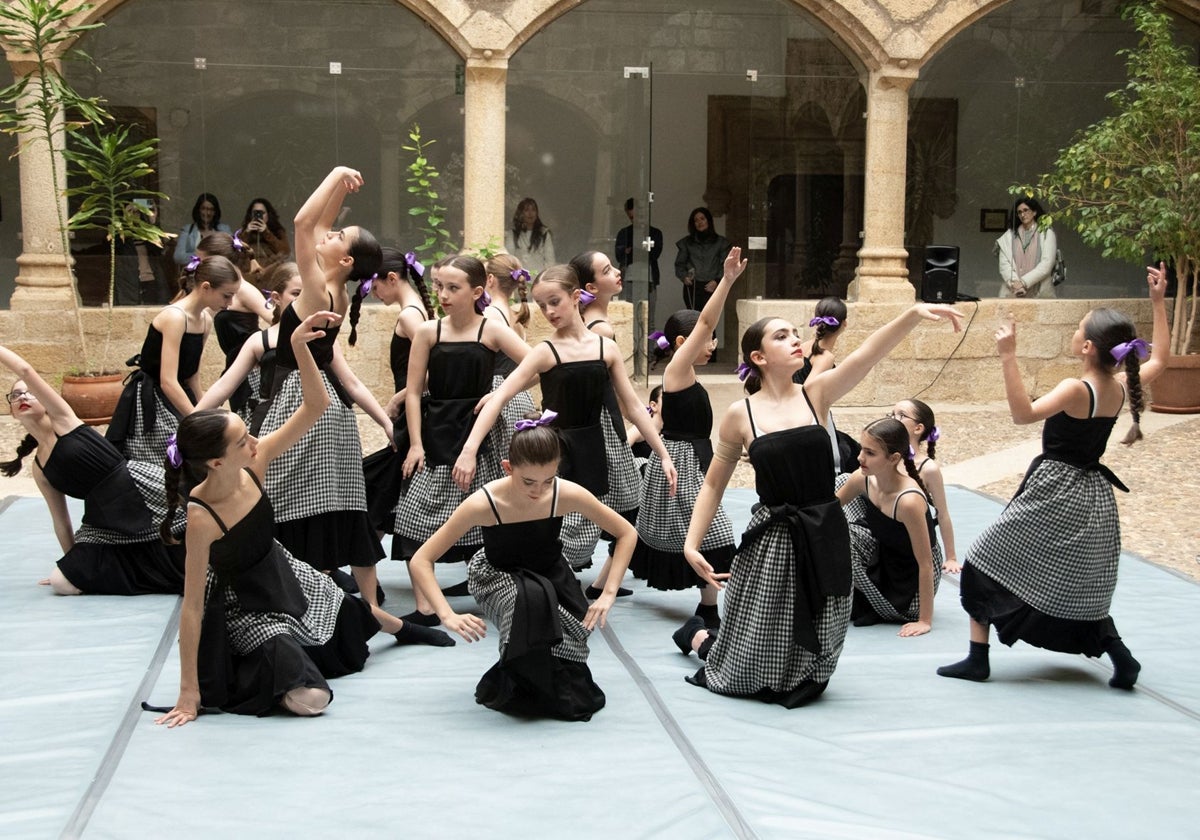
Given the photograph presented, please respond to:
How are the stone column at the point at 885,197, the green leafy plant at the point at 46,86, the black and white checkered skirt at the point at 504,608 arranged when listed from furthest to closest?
the stone column at the point at 885,197
the green leafy plant at the point at 46,86
the black and white checkered skirt at the point at 504,608

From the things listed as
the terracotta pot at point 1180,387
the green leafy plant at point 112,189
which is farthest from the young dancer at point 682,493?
the terracotta pot at point 1180,387

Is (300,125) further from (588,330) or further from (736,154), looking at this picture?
(588,330)

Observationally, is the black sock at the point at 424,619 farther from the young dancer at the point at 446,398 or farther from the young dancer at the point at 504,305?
the young dancer at the point at 504,305

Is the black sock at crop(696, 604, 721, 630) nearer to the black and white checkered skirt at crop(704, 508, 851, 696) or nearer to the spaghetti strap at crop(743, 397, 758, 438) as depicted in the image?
the black and white checkered skirt at crop(704, 508, 851, 696)

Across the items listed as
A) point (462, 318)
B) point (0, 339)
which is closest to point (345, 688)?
point (462, 318)

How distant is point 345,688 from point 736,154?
8.84 metres

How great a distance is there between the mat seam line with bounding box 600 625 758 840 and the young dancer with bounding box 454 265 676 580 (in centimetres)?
64

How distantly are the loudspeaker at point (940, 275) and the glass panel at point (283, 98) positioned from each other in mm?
Result: 3962

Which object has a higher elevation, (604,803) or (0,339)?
(0,339)

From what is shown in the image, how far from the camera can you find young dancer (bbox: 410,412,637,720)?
170 inches

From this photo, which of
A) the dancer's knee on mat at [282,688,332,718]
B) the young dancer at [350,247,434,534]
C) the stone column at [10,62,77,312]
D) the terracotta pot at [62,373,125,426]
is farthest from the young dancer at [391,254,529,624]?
the stone column at [10,62,77,312]

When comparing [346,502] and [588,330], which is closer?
[346,502]

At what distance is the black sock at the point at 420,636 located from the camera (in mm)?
5164

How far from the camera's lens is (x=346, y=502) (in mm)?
5254
